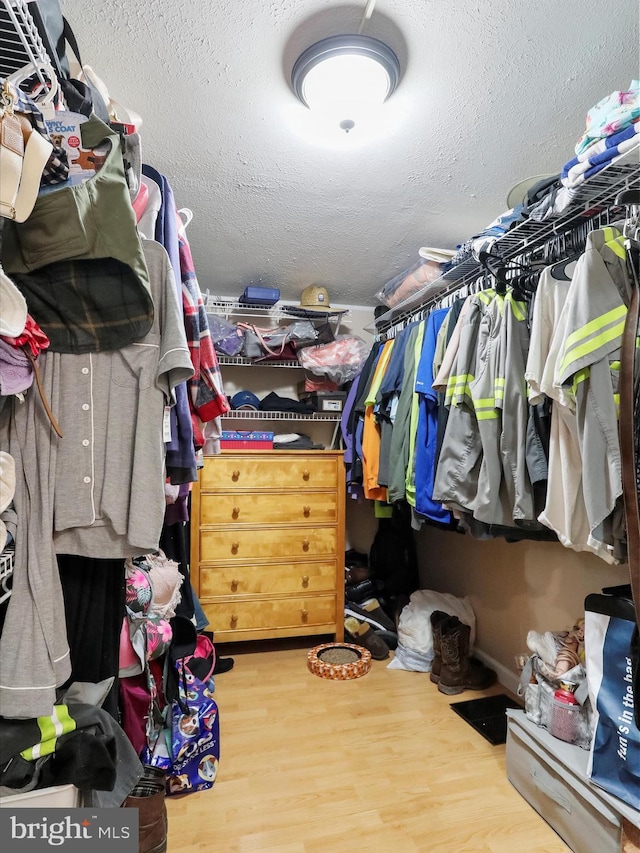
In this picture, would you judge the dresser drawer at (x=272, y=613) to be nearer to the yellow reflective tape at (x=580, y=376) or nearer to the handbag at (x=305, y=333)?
the handbag at (x=305, y=333)

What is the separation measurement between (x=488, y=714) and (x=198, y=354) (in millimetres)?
1947

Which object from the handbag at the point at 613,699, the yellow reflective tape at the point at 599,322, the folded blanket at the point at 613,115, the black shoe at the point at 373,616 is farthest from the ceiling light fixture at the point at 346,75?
the black shoe at the point at 373,616

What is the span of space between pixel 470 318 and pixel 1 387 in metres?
1.57

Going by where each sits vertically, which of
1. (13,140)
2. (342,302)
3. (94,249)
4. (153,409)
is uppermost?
(342,302)

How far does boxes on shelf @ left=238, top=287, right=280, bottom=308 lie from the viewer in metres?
2.98

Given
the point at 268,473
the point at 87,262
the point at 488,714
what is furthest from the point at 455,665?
the point at 87,262

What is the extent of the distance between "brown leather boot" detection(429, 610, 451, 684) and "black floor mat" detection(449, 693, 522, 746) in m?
0.20

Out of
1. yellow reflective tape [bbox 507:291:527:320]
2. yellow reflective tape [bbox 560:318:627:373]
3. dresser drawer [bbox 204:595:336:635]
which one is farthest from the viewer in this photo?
dresser drawer [bbox 204:595:336:635]

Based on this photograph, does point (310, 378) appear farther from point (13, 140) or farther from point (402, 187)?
point (13, 140)

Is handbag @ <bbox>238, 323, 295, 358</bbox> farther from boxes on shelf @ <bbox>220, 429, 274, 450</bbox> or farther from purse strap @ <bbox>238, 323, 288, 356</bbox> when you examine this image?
boxes on shelf @ <bbox>220, 429, 274, 450</bbox>

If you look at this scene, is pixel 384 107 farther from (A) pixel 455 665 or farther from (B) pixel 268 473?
(A) pixel 455 665

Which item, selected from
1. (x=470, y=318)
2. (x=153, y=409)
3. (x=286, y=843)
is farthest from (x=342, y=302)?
(x=286, y=843)

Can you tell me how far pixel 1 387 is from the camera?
2.52 ft

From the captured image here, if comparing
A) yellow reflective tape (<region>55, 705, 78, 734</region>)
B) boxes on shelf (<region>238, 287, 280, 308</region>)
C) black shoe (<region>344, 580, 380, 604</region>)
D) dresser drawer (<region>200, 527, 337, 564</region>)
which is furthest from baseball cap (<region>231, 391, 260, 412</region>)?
yellow reflective tape (<region>55, 705, 78, 734</region>)
